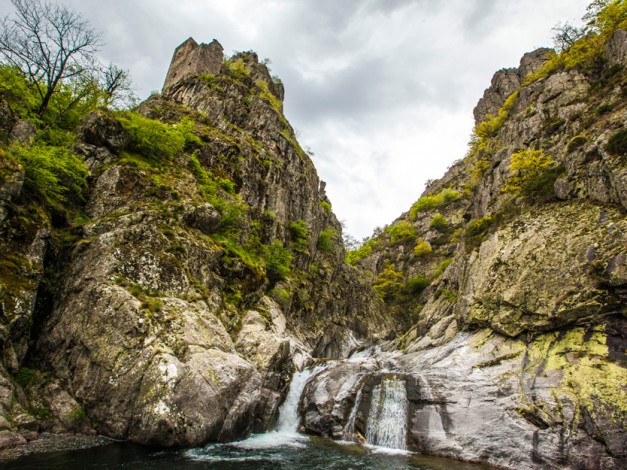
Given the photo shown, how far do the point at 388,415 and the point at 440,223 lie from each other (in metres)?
55.2

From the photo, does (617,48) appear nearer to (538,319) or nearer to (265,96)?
(538,319)

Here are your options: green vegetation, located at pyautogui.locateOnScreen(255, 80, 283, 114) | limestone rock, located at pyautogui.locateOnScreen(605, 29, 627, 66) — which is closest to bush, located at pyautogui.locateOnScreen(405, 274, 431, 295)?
green vegetation, located at pyautogui.locateOnScreen(255, 80, 283, 114)

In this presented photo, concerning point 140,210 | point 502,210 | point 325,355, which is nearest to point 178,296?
point 140,210

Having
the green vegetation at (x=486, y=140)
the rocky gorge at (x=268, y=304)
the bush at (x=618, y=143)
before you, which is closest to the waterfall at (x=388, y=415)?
the rocky gorge at (x=268, y=304)

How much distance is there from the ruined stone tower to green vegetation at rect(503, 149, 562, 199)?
4001 centimetres

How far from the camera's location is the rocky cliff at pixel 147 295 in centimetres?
1213

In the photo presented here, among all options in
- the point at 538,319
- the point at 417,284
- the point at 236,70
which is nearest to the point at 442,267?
the point at 417,284

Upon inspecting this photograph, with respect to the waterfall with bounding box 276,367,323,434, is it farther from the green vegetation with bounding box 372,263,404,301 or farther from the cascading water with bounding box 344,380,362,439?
the green vegetation with bounding box 372,263,404,301

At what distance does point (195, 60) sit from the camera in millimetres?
45031

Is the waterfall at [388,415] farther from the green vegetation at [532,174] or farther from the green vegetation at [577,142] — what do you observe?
the green vegetation at [577,142]

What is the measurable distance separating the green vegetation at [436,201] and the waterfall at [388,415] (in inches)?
2365

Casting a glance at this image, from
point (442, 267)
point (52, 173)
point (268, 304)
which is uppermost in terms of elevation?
point (442, 267)

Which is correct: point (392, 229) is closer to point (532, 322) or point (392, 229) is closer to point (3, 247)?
point (532, 322)

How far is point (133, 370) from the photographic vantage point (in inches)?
494
